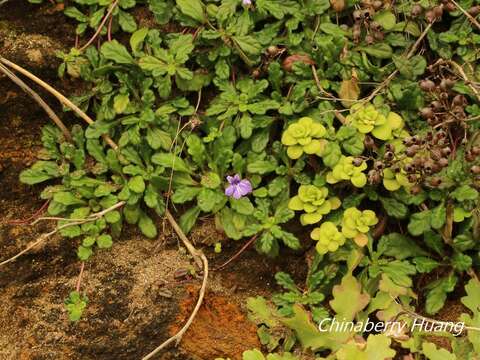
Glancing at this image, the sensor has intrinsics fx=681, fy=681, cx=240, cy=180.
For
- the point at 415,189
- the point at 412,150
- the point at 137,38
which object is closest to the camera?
the point at 412,150

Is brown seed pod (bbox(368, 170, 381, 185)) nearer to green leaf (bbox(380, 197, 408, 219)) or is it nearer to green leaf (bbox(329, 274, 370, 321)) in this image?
green leaf (bbox(380, 197, 408, 219))

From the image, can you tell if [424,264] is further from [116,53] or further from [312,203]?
[116,53]

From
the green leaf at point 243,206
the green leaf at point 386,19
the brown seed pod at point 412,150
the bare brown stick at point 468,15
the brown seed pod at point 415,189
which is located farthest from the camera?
the green leaf at point 386,19

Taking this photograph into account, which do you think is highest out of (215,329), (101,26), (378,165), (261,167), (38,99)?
(101,26)

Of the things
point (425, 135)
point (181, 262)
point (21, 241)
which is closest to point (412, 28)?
point (425, 135)

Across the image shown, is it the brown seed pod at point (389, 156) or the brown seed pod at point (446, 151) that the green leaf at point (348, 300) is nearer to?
the brown seed pod at point (389, 156)

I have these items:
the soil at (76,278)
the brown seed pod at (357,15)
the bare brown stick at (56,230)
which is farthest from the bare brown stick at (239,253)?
the brown seed pod at (357,15)

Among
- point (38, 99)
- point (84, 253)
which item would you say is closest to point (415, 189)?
point (84, 253)

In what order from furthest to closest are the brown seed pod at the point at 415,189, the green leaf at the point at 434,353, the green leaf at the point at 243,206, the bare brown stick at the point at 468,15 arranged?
the bare brown stick at the point at 468,15 < the green leaf at the point at 243,206 < the brown seed pod at the point at 415,189 < the green leaf at the point at 434,353
